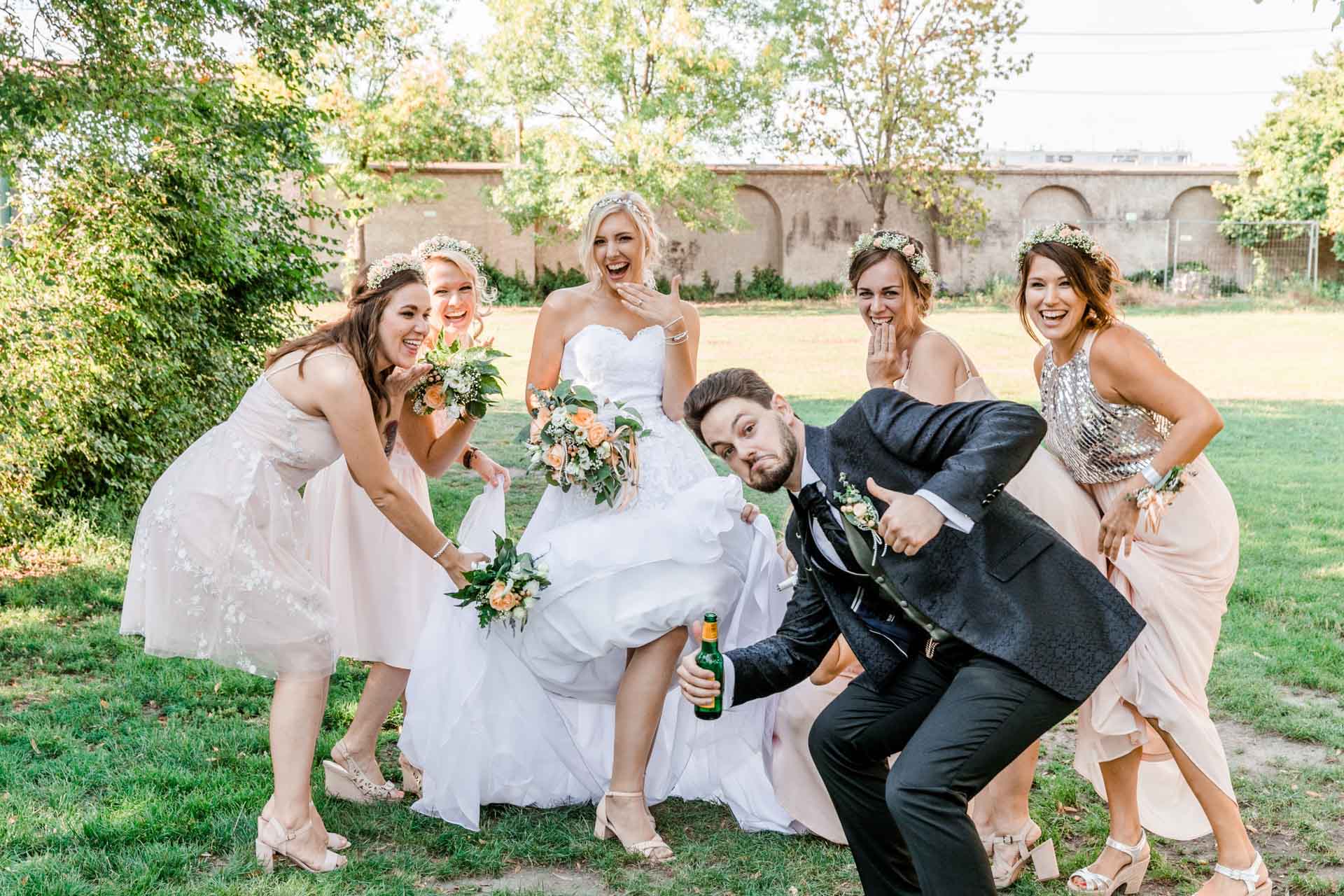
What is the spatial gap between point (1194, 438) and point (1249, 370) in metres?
16.9

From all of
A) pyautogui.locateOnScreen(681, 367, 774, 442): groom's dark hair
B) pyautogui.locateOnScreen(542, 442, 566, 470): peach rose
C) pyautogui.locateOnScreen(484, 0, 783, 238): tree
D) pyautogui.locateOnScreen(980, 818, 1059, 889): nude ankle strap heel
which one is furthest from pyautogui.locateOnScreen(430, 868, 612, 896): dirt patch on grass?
pyautogui.locateOnScreen(484, 0, 783, 238): tree

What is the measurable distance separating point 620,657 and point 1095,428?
1998mm

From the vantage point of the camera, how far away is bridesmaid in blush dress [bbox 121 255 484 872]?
13.0ft

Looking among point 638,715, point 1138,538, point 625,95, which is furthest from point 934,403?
point 625,95

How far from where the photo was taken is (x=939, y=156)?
3291cm

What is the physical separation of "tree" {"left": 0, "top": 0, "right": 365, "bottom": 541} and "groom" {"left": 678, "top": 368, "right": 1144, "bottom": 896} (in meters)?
6.01

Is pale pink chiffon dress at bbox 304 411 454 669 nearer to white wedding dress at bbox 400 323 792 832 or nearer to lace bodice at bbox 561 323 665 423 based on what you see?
white wedding dress at bbox 400 323 792 832

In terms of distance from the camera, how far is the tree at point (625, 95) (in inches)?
1201

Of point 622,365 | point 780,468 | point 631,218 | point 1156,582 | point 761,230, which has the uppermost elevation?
point 761,230

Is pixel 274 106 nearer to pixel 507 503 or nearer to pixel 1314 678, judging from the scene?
pixel 507 503

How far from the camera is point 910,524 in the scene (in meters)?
2.94

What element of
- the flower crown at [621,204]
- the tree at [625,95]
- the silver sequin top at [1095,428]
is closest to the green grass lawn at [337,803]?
the silver sequin top at [1095,428]

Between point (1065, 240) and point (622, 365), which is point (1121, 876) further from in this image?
point (622, 365)

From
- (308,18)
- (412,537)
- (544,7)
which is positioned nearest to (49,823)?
(412,537)
